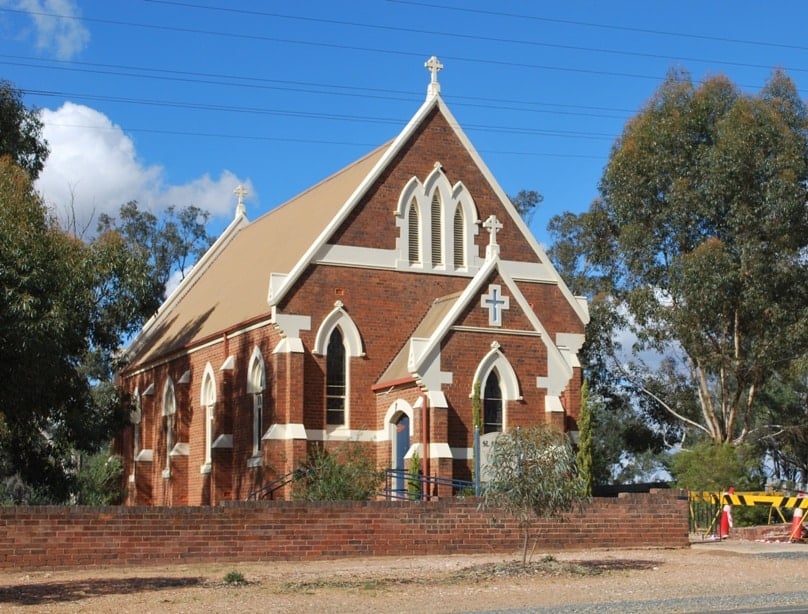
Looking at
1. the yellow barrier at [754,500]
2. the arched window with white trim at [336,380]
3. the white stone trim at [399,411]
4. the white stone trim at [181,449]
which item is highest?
the arched window with white trim at [336,380]

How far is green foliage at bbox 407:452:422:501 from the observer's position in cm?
2811

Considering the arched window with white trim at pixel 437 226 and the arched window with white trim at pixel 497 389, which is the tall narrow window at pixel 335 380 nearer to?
the arched window with white trim at pixel 437 226

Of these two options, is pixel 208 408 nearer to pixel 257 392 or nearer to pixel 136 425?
pixel 257 392

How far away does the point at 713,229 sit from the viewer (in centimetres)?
4112

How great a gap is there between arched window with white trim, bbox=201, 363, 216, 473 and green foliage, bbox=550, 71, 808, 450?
50.2ft

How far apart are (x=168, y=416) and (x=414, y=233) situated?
36.5 feet

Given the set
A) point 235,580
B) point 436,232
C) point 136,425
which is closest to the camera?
point 235,580

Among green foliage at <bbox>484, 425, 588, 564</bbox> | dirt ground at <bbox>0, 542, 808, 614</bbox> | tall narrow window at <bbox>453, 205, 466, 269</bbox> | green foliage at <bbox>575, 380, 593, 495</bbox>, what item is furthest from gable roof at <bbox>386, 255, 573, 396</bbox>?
green foliage at <bbox>484, 425, 588, 564</bbox>

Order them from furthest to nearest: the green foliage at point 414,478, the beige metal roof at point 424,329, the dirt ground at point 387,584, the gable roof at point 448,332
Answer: the beige metal roof at point 424,329
the gable roof at point 448,332
the green foliage at point 414,478
the dirt ground at point 387,584

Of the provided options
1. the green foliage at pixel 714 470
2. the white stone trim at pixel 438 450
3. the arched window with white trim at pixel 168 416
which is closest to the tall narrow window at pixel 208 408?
the arched window with white trim at pixel 168 416

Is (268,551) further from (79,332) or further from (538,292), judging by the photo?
(538,292)

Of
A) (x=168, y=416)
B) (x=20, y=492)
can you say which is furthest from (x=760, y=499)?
(x=20, y=492)

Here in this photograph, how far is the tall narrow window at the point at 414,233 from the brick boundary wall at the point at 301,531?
10.5 meters

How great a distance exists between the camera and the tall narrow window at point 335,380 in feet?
104
